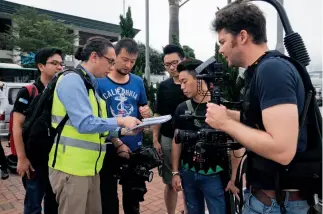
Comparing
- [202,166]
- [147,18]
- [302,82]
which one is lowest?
[202,166]

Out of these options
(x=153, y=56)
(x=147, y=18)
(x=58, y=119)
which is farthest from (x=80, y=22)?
(x=58, y=119)

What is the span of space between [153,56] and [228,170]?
2921 cm

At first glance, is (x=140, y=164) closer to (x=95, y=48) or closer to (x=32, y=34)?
(x=95, y=48)

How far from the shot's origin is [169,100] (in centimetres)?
318

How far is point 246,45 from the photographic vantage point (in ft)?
4.60

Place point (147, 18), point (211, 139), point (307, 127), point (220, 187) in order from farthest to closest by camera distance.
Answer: point (147, 18), point (220, 187), point (211, 139), point (307, 127)

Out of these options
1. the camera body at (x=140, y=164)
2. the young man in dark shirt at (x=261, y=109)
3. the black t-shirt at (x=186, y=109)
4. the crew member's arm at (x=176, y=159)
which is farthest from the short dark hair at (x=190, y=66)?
the young man in dark shirt at (x=261, y=109)

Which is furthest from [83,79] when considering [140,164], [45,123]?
[140,164]

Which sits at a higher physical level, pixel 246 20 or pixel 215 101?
pixel 246 20

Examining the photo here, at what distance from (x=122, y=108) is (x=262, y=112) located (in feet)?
5.82

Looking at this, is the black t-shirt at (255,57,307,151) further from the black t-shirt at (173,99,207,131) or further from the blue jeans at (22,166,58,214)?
the blue jeans at (22,166,58,214)

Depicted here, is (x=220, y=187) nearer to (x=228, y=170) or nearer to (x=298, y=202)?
(x=228, y=170)

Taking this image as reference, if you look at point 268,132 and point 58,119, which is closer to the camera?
point 268,132

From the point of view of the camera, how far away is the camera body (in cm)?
258
